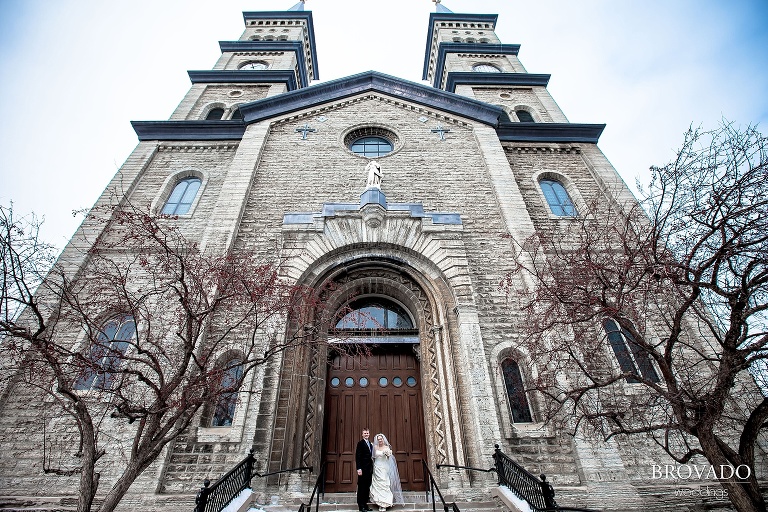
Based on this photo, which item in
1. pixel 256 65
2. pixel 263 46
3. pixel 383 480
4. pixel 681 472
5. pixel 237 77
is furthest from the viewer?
pixel 263 46

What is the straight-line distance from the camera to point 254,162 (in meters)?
12.0

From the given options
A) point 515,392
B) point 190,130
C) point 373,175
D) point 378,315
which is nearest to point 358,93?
point 373,175

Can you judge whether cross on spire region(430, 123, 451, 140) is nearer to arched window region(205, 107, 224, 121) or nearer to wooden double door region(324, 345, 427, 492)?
wooden double door region(324, 345, 427, 492)

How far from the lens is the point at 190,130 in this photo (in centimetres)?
1426

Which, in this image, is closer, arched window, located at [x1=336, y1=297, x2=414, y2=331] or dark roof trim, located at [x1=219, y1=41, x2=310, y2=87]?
arched window, located at [x1=336, y1=297, x2=414, y2=331]

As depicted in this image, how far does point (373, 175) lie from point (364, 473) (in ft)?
24.4

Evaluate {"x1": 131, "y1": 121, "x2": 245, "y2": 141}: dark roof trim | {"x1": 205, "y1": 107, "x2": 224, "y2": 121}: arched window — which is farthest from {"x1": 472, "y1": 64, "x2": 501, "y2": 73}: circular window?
{"x1": 131, "y1": 121, "x2": 245, "y2": 141}: dark roof trim

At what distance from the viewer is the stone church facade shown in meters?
7.07

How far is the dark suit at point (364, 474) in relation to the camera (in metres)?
6.15

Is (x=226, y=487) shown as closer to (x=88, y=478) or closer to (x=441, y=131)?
(x=88, y=478)

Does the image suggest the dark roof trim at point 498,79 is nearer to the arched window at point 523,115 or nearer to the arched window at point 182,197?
the arched window at point 523,115

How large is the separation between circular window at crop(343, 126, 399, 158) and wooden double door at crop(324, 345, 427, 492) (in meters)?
6.84

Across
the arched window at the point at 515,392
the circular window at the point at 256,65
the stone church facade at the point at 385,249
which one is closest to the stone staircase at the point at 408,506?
the stone church facade at the point at 385,249

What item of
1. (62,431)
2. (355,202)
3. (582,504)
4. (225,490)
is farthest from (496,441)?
(62,431)
